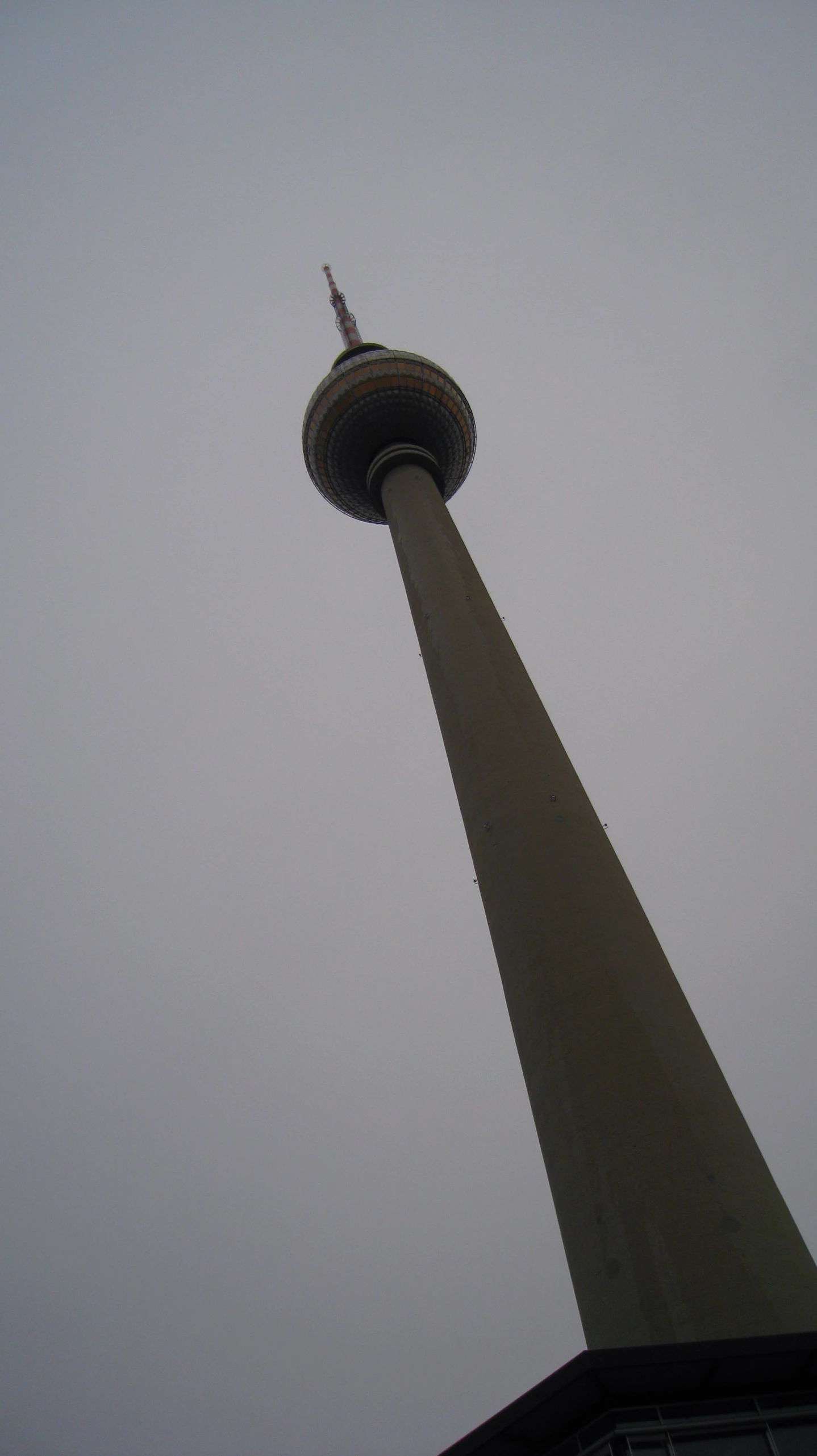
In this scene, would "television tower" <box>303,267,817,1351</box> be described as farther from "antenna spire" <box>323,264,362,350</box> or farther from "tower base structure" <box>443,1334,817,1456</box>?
"antenna spire" <box>323,264,362,350</box>

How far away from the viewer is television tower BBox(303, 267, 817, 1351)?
35.0 ft

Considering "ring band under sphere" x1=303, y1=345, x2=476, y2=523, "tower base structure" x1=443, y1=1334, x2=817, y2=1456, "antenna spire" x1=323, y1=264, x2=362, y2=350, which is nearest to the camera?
"tower base structure" x1=443, y1=1334, x2=817, y2=1456

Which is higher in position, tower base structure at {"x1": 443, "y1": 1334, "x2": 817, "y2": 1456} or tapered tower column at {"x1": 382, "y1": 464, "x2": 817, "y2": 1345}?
tapered tower column at {"x1": 382, "y1": 464, "x2": 817, "y2": 1345}

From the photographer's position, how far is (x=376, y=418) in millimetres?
37156

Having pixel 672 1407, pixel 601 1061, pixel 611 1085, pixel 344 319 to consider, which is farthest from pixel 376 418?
pixel 672 1407

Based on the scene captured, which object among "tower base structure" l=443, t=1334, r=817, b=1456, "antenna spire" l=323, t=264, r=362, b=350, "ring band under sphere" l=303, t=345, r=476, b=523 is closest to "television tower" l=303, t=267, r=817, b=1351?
"tower base structure" l=443, t=1334, r=817, b=1456

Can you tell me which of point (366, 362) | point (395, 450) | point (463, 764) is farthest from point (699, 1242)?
point (366, 362)

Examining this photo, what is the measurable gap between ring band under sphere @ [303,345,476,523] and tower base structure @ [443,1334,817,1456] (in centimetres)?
3266

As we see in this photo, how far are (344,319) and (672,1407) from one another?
172 feet

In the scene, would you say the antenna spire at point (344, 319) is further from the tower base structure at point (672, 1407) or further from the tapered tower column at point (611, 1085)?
the tower base structure at point (672, 1407)

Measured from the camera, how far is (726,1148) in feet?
38.9

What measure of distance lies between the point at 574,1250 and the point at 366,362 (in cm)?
3464

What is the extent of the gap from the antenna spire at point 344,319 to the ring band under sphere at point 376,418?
9230 millimetres

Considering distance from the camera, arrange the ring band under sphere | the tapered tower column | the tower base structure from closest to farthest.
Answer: the tower base structure < the tapered tower column < the ring band under sphere
